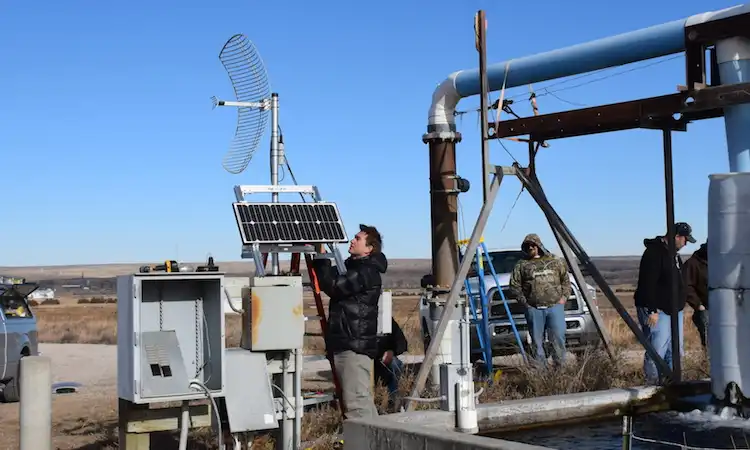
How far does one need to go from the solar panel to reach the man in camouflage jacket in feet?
12.0

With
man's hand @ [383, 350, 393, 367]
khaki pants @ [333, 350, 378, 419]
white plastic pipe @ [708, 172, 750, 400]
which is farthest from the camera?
man's hand @ [383, 350, 393, 367]

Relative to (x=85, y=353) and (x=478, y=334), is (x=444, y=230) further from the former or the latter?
(x=85, y=353)

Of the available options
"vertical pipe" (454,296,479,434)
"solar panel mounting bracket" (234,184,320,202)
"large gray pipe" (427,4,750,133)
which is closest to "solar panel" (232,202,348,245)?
"solar panel mounting bracket" (234,184,320,202)

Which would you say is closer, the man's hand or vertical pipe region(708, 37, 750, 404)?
vertical pipe region(708, 37, 750, 404)

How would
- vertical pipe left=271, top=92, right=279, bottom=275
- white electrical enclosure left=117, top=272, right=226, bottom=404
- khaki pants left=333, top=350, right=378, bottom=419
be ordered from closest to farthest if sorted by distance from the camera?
white electrical enclosure left=117, top=272, right=226, bottom=404
khaki pants left=333, top=350, right=378, bottom=419
vertical pipe left=271, top=92, right=279, bottom=275

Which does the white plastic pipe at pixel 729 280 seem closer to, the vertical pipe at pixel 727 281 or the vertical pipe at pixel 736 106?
the vertical pipe at pixel 727 281

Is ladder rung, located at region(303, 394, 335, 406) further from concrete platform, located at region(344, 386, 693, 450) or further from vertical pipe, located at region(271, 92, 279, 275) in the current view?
vertical pipe, located at region(271, 92, 279, 275)

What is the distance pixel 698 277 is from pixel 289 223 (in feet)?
20.4

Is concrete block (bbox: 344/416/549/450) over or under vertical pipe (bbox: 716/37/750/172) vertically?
under

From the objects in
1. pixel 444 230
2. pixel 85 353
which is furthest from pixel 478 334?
pixel 85 353

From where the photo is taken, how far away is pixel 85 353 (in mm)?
22719

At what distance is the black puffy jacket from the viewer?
827cm

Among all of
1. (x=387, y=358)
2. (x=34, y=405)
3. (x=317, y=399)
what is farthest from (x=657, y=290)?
(x=34, y=405)

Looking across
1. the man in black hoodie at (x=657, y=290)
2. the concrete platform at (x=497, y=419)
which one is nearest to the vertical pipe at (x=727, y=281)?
the concrete platform at (x=497, y=419)
